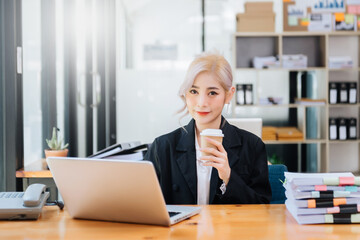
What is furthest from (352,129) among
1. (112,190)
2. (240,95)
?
(112,190)

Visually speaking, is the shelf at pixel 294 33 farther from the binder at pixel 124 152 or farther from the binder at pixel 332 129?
the binder at pixel 124 152

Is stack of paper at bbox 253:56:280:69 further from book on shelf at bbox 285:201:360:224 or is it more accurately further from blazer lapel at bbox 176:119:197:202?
book on shelf at bbox 285:201:360:224

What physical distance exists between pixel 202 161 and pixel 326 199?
539 millimetres

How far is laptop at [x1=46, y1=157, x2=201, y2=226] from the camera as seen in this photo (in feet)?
4.97

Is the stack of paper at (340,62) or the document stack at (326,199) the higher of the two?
the stack of paper at (340,62)

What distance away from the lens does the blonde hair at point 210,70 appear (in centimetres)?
211

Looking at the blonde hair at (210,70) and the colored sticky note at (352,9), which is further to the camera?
the colored sticky note at (352,9)

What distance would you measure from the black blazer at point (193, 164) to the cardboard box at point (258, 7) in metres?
4.13

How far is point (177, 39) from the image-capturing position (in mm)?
6473

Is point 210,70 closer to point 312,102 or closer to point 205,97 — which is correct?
point 205,97

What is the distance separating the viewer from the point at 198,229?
1.58m

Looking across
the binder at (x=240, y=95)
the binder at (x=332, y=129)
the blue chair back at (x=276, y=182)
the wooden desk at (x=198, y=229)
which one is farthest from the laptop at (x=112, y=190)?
the binder at (x=332, y=129)

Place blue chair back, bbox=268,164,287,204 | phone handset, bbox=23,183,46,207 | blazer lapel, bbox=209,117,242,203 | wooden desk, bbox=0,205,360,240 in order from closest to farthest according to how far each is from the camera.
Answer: wooden desk, bbox=0,205,360,240, phone handset, bbox=23,183,46,207, blazer lapel, bbox=209,117,242,203, blue chair back, bbox=268,164,287,204

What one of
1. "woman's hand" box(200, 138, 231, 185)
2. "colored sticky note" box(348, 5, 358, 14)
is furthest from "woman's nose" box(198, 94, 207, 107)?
"colored sticky note" box(348, 5, 358, 14)
